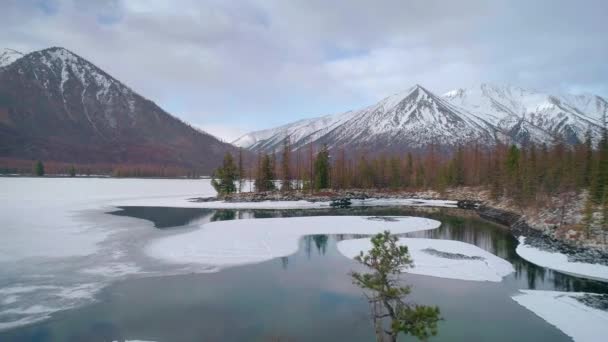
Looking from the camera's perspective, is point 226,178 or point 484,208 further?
point 226,178

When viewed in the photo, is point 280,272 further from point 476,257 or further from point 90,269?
point 476,257

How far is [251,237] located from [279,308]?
18503mm

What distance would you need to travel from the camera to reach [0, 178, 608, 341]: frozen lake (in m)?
14.5

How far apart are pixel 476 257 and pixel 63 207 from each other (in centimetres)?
5648

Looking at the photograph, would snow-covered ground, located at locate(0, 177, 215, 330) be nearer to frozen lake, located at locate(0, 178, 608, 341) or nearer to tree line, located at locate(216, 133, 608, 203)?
frozen lake, located at locate(0, 178, 608, 341)

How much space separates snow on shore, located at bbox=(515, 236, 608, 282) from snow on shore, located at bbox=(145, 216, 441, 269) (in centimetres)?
1297

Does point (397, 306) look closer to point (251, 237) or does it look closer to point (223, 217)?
point (251, 237)

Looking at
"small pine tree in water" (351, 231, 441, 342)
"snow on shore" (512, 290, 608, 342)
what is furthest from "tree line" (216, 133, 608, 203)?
"small pine tree in water" (351, 231, 441, 342)

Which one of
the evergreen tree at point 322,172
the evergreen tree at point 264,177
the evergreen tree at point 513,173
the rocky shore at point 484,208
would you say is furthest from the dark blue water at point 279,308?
the evergreen tree at point 322,172

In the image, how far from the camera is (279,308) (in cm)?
1670

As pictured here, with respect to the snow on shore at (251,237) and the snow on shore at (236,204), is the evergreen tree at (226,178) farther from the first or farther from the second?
the snow on shore at (251,237)

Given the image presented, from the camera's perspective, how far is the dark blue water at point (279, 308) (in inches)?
553

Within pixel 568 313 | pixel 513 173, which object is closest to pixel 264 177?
pixel 513 173

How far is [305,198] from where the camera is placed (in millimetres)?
80562
